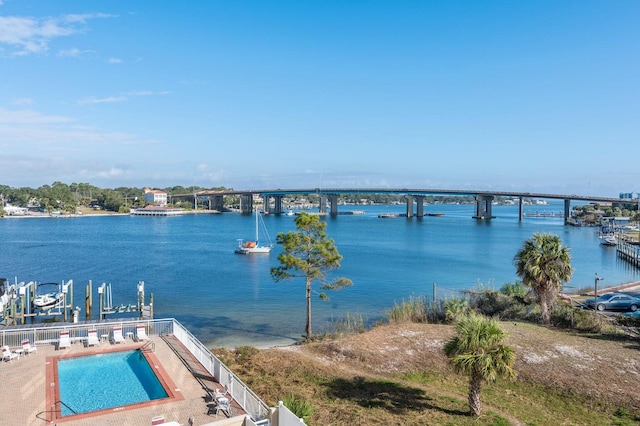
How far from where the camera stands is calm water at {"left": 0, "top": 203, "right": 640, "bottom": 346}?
110 feet

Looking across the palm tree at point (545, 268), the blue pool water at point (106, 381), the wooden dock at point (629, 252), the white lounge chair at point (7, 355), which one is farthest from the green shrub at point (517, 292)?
the wooden dock at point (629, 252)

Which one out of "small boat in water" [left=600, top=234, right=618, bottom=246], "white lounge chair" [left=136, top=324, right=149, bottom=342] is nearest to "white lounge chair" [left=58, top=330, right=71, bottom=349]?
"white lounge chair" [left=136, top=324, right=149, bottom=342]

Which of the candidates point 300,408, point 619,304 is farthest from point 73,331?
point 619,304

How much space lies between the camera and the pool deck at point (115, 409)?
12.2 meters

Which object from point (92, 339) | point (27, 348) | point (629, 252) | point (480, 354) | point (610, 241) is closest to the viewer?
point (480, 354)

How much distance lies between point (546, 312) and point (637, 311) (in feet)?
30.6

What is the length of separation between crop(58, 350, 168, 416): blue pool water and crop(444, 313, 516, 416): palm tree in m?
8.88

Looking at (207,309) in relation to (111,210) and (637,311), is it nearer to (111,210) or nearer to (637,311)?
(637,311)

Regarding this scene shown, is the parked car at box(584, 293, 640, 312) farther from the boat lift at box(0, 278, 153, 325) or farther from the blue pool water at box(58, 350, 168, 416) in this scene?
the boat lift at box(0, 278, 153, 325)

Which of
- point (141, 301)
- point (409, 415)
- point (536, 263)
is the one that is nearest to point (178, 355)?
point (409, 415)

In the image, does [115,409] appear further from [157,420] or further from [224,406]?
[224,406]

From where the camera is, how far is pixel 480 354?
43.8ft

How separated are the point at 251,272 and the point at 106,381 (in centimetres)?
3783

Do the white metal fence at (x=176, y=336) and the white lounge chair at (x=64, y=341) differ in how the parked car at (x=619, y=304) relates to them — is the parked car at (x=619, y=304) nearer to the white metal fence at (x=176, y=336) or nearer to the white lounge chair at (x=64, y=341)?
the white metal fence at (x=176, y=336)
